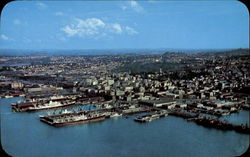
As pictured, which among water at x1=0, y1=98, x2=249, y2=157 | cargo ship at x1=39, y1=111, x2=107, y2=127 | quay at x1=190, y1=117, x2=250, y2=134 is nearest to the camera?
water at x1=0, y1=98, x2=249, y2=157

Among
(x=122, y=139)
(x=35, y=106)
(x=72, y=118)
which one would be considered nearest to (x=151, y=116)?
(x=72, y=118)

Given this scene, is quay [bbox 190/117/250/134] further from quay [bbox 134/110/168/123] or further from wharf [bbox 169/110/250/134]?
quay [bbox 134/110/168/123]

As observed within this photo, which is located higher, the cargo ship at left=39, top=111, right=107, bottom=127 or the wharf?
the wharf

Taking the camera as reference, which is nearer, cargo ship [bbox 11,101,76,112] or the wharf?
the wharf

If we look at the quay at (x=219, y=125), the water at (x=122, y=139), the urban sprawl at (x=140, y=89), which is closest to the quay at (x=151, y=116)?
the urban sprawl at (x=140, y=89)

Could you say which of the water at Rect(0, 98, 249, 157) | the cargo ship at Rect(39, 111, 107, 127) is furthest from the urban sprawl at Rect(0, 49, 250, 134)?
the water at Rect(0, 98, 249, 157)

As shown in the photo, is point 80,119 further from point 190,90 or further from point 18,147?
point 190,90
